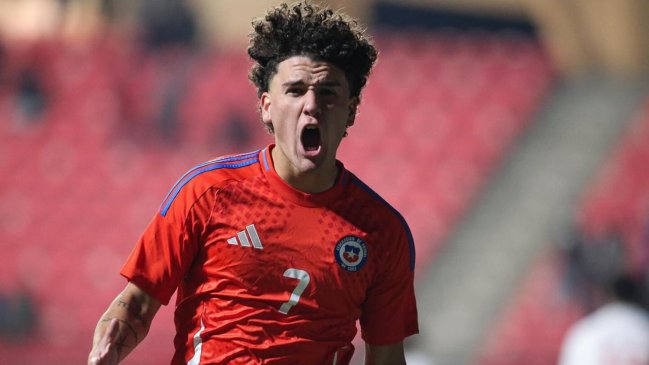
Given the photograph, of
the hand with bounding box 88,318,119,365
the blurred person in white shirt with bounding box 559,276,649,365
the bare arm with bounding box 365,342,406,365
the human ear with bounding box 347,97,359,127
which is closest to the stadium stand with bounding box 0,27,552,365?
the blurred person in white shirt with bounding box 559,276,649,365

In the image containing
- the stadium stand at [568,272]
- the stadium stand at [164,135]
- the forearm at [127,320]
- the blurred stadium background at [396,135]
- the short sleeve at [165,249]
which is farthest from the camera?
the stadium stand at [164,135]

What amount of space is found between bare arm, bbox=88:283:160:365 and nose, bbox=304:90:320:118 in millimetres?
639

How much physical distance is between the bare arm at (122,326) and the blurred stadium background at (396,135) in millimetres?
7804

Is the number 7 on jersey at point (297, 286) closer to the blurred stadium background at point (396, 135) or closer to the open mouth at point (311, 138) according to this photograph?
the open mouth at point (311, 138)

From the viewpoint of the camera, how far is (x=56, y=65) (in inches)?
516

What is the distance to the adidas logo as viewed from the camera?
9.03ft

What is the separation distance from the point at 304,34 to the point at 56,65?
10888mm

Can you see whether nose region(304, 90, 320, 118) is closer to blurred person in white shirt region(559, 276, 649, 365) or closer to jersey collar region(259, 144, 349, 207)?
jersey collar region(259, 144, 349, 207)

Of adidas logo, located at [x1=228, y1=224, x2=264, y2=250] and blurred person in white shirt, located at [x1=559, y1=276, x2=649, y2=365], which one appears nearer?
adidas logo, located at [x1=228, y1=224, x2=264, y2=250]

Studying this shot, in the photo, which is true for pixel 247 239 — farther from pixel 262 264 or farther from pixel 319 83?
pixel 319 83

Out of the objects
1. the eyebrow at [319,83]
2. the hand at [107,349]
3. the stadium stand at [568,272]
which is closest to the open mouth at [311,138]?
the eyebrow at [319,83]

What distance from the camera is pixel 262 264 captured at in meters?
2.76

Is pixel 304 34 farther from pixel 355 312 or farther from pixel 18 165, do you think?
pixel 18 165

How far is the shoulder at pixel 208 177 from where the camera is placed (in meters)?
2.72
